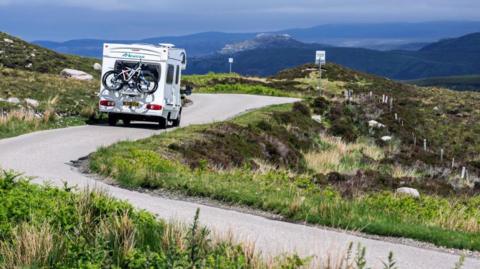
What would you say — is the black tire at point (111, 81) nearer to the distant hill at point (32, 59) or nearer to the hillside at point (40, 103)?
the hillside at point (40, 103)

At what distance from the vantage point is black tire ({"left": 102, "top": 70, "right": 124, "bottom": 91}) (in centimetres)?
2566

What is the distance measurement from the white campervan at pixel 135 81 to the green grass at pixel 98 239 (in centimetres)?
1593

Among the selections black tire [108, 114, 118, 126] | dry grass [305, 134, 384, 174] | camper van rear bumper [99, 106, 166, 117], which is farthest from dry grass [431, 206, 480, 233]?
black tire [108, 114, 118, 126]

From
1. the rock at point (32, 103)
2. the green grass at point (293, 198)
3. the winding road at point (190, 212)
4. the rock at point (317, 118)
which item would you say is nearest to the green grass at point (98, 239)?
the winding road at point (190, 212)

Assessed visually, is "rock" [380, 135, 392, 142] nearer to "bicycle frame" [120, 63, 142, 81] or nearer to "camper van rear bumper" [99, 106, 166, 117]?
"camper van rear bumper" [99, 106, 166, 117]

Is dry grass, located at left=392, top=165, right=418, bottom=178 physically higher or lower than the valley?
lower

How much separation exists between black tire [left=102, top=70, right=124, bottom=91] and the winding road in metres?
2.24

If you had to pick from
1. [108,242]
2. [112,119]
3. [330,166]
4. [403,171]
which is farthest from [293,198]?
[112,119]

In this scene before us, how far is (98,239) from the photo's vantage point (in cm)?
734

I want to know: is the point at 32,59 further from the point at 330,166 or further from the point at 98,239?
the point at 98,239

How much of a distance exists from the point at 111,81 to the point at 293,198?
15.1 metres

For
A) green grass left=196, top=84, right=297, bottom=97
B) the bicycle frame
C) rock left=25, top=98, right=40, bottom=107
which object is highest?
the bicycle frame

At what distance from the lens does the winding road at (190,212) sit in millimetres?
8914

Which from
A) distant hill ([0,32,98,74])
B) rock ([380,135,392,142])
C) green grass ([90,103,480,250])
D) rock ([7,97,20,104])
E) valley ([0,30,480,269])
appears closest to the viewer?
valley ([0,30,480,269])
